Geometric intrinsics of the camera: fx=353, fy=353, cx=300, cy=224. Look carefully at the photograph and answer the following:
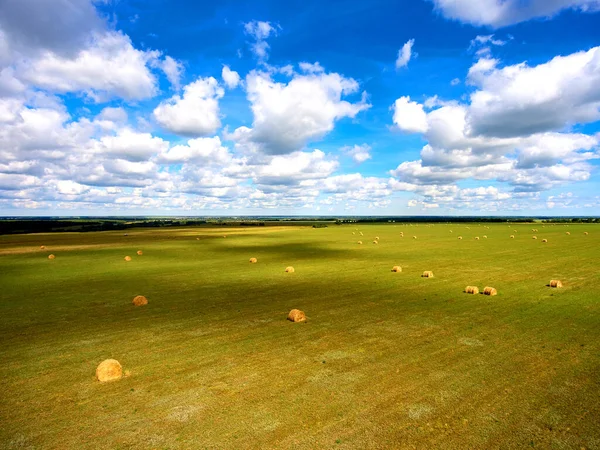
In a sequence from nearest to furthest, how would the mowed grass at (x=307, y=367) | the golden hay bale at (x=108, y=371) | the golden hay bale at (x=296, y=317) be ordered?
the mowed grass at (x=307, y=367) < the golden hay bale at (x=108, y=371) < the golden hay bale at (x=296, y=317)

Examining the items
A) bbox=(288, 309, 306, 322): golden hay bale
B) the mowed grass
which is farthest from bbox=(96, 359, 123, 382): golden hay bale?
bbox=(288, 309, 306, 322): golden hay bale

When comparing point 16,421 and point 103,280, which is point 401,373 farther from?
point 103,280

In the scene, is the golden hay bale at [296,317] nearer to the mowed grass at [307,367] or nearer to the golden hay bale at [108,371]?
the mowed grass at [307,367]

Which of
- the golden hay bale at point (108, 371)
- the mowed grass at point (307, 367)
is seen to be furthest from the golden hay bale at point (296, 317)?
the golden hay bale at point (108, 371)

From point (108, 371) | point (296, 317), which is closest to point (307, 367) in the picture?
point (296, 317)

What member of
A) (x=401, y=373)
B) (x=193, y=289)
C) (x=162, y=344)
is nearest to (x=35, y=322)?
(x=162, y=344)
